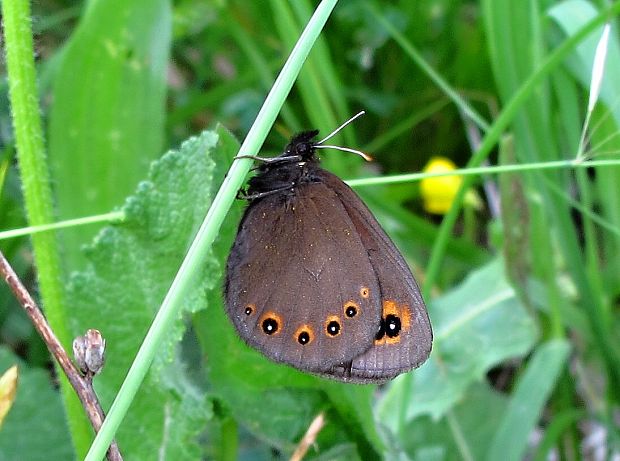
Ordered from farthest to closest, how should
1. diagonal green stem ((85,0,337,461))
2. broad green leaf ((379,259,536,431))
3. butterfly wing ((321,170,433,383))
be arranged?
1. broad green leaf ((379,259,536,431))
2. butterfly wing ((321,170,433,383))
3. diagonal green stem ((85,0,337,461))

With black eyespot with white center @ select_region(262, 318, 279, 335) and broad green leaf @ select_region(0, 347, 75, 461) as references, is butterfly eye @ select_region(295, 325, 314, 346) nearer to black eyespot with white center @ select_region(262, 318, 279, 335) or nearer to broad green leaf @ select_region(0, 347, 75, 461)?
black eyespot with white center @ select_region(262, 318, 279, 335)

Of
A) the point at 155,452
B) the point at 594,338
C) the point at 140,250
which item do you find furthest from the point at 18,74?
the point at 594,338

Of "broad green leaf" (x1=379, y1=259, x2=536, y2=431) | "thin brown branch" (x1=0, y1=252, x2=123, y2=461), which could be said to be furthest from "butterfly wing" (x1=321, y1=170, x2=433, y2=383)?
"broad green leaf" (x1=379, y1=259, x2=536, y2=431)

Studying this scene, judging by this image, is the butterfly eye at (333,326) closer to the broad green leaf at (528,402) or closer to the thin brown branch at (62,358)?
the thin brown branch at (62,358)

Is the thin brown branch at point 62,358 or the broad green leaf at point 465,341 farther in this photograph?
the broad green leaf at point 465,341

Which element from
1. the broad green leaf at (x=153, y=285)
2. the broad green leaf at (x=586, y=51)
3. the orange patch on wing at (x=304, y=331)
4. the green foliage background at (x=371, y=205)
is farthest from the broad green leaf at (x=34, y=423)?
the broad green leaf at (x=586, y=51)

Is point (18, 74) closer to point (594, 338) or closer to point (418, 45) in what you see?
point (594, 338)
